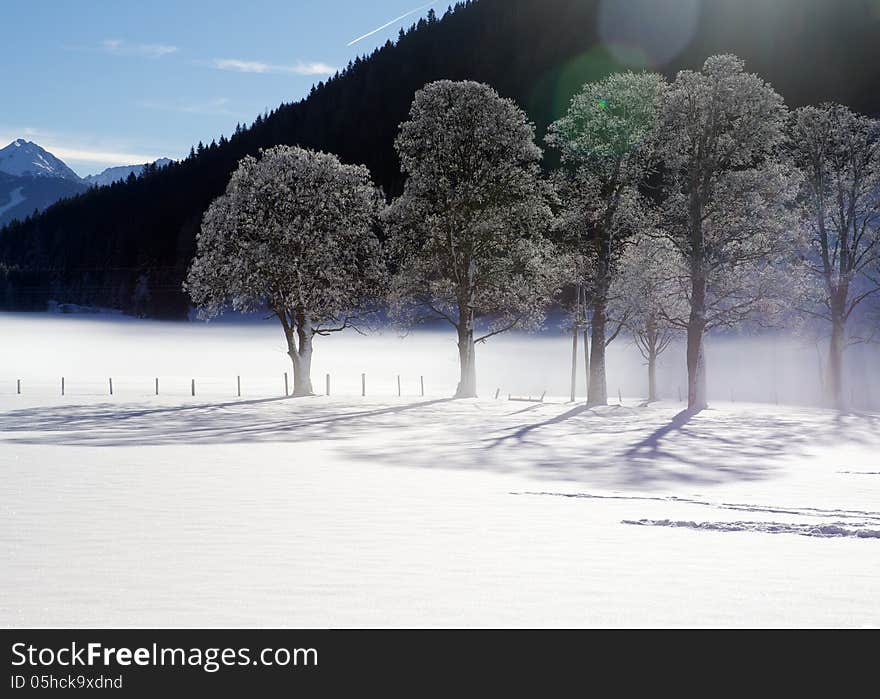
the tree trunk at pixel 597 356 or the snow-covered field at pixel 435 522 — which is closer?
the snow-covered field at pixel 435 522

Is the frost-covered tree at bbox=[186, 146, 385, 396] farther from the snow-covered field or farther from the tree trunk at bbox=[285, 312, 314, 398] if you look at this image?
the snow-covered field

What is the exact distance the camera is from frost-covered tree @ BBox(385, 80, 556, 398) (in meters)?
43.8

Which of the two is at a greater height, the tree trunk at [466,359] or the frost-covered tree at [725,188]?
the frost-covered tree at [725,188]

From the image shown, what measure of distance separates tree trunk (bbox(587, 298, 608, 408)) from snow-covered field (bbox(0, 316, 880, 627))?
25.9ft

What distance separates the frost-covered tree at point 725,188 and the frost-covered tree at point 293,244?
18.2 meters

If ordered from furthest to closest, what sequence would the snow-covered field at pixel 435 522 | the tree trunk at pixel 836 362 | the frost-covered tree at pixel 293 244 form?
the frost-covered tree at pixel 293 244 < the tree trunk at pixel 836 362 < the snow-covered field at pixel 435 522

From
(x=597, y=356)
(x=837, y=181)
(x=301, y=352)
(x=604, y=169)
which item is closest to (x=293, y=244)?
(x=301, y=352)

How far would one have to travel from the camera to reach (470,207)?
44406 mm

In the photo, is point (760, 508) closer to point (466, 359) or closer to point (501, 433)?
point (501, 433)

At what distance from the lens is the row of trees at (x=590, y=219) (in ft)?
122

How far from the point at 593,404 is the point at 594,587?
35.1 m

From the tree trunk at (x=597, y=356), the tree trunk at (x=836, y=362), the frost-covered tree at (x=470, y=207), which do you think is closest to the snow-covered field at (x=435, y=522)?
the tree trunk at (x=597, y=356)

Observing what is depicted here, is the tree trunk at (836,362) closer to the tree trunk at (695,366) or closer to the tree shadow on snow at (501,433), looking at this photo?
the tree shadow on snow at (501,433)
